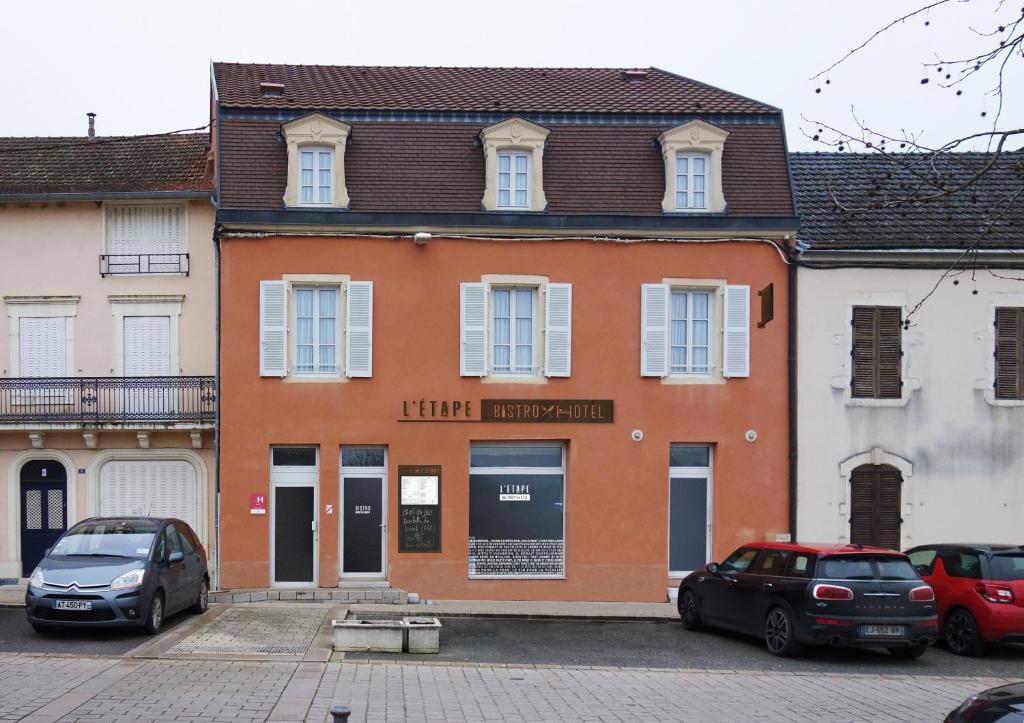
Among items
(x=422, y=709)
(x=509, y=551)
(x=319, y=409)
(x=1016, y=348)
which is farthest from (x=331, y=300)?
(x=1016, y=348)

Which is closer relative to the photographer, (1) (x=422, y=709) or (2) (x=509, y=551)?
(1) (x=422, y=709)

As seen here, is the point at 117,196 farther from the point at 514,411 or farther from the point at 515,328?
the point at 514,411

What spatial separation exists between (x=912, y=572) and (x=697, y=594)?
3429 mm

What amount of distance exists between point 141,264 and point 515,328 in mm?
7312

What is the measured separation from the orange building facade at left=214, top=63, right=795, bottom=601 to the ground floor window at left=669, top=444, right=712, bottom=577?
0.04 m

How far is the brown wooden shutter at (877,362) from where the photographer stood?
19.6 m

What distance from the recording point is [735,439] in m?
19.5

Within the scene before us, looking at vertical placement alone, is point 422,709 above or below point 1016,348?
below

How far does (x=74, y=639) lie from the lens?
532 inches

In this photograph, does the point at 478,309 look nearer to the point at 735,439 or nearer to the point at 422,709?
the point at 735,439

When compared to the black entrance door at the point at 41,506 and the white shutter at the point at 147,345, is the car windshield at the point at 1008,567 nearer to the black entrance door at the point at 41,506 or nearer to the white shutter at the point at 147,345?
the white shutter at the point at 147,345

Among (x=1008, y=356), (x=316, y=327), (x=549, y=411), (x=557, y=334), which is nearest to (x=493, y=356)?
(x=557, y=334)

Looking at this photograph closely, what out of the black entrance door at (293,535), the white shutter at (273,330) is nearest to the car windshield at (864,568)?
the black entrance door at (293,535)

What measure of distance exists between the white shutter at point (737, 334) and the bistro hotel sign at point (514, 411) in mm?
2308
